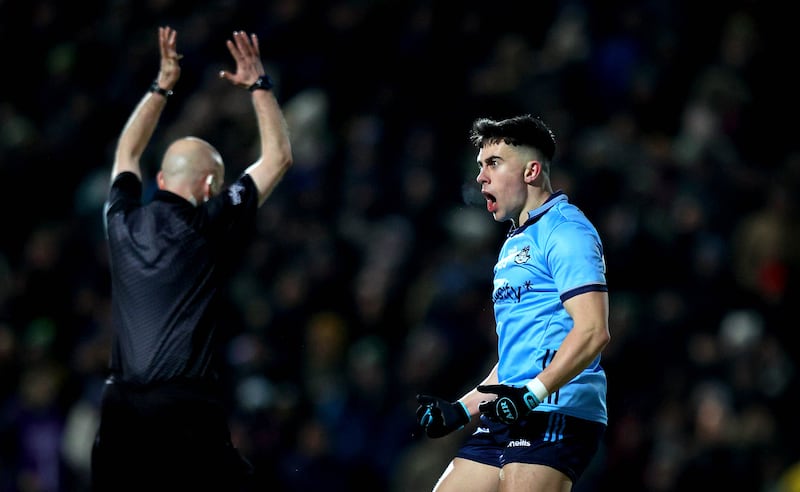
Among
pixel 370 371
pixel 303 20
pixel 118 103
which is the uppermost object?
pixel 303 20

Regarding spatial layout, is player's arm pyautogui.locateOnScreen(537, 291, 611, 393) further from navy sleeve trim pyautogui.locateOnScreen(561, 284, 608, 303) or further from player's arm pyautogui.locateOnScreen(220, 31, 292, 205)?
player's arm pyautogui.locateOnScreen(220, 31, 292, 205)

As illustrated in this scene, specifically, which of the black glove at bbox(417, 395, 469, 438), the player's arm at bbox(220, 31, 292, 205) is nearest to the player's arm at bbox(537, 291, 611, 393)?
the black glove at bbox(417, 395, 469, 438)

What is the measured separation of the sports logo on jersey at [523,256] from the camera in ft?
17.1

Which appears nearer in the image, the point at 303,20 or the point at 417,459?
the point at 417,459

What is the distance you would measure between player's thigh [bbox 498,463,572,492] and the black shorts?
141 centimetres

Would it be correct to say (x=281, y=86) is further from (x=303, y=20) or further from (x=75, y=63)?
(x=75, y=63)

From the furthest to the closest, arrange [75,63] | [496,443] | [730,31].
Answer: [730,31]
[75,63]
[496,443]

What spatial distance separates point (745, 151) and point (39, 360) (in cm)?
731

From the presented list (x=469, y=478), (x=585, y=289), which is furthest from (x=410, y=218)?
(x=585, y=289)

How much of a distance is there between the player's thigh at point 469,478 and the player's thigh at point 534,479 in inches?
6.3

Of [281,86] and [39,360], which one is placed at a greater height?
[281,86]

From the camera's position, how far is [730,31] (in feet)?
43.2

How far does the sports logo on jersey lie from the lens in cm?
523

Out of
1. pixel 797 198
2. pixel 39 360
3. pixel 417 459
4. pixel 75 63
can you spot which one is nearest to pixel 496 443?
pixel 417 459
